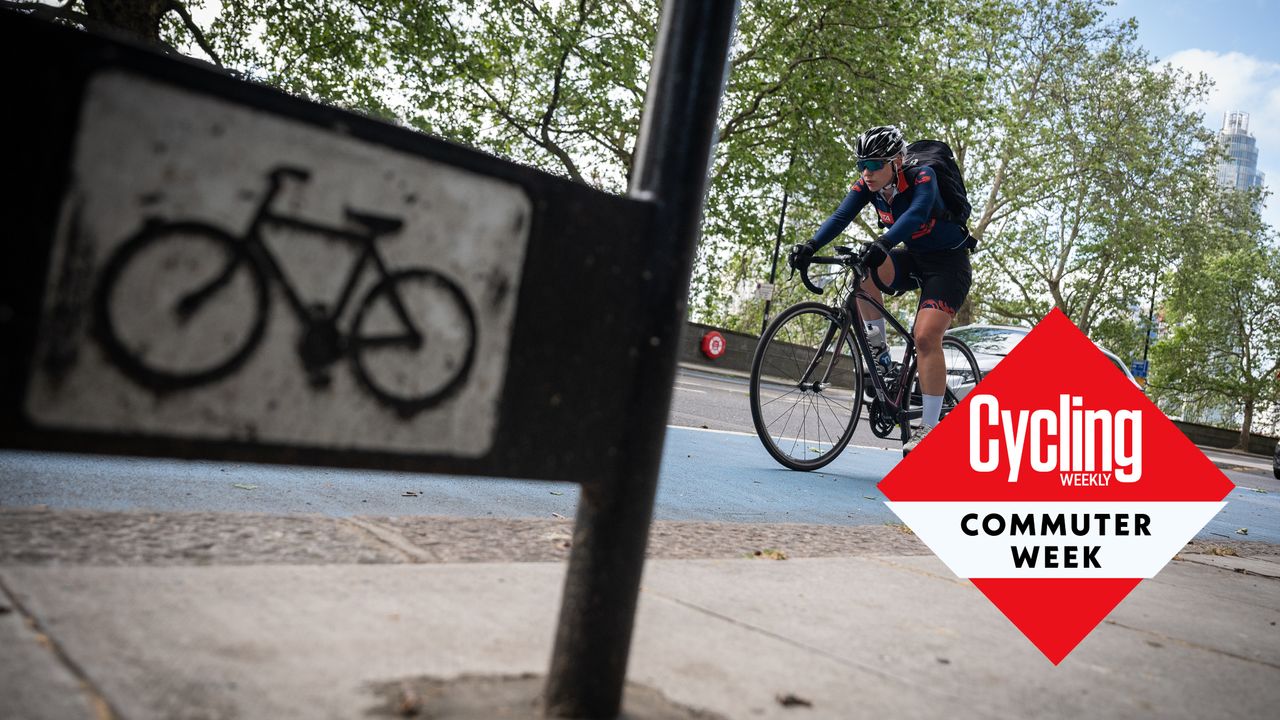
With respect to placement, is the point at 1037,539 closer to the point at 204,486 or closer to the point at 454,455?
the point at 454,455

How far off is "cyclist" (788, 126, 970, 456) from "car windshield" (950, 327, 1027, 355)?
2.69 m

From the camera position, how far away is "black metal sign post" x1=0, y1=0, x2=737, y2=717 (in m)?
1.00

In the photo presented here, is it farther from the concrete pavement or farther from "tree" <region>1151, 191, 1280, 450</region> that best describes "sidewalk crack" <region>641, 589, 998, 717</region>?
"tree" <region>1151, 191, 1280, 450</region>

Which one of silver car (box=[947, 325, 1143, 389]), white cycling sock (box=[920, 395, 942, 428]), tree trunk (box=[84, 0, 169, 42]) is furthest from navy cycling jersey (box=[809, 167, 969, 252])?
tree trunk (box=[84, 0, 169, 42])

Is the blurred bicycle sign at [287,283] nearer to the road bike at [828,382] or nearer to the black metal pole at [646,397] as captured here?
the black metal pole at [646,397]

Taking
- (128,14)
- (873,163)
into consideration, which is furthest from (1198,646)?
(128,14)

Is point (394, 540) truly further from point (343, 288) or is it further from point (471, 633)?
point (343, 288)

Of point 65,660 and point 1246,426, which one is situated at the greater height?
point 1246,426

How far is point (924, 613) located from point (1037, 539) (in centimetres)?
92

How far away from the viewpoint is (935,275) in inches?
224

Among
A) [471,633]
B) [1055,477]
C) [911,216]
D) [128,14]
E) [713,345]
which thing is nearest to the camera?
[471,633]

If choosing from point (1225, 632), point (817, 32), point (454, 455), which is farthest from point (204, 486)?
point (817, 32)

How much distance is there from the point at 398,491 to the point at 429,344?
2.45 meters

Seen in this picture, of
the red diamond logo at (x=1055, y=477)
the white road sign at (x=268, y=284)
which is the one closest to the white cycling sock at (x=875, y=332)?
the red diamond logo at (x=1055, y=477)
